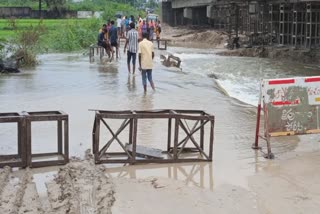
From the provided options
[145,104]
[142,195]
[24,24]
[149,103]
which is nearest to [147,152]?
[142,195]

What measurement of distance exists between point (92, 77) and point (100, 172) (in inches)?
464

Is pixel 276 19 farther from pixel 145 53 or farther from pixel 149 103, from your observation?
pixel 149 103

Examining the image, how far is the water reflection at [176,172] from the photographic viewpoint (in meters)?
7.50

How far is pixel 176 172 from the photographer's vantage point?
786cm

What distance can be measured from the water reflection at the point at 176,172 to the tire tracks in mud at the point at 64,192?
12.7 inches

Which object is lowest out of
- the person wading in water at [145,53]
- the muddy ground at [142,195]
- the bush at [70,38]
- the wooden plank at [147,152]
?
the muddy ground at [142,195]

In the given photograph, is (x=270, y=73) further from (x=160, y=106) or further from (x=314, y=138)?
(x=314, y=138)

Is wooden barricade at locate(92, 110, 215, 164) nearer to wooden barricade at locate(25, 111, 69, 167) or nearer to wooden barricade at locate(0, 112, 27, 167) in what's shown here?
wooden barricade at locate(25, 111, 69, 167)

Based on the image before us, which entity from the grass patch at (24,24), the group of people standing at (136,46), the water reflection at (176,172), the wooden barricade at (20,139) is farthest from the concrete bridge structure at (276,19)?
the wooden barricade at (20,139)

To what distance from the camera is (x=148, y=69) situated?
48.9 ft

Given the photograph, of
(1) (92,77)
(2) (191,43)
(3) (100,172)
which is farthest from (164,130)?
(2) (191,43)

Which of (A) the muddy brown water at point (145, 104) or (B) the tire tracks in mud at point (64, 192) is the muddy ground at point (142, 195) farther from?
(A) the muddy brown water at point (145, 104)

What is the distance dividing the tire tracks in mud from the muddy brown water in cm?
28

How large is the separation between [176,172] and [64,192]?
186 centimetres
